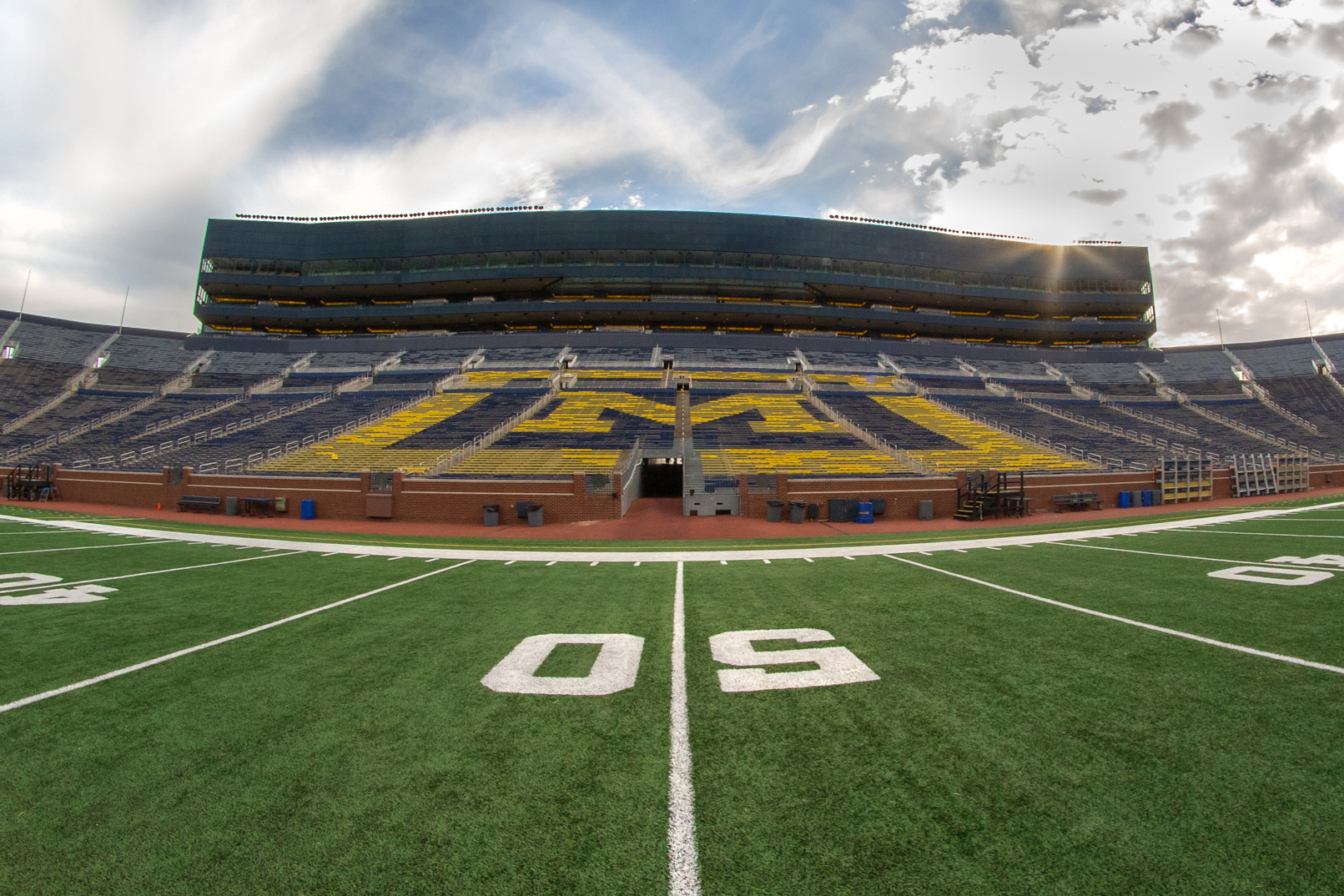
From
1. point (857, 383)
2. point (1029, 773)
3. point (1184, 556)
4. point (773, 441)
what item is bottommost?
point (1029, 773)

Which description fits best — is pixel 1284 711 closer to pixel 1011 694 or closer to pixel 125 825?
pixel 1011 694

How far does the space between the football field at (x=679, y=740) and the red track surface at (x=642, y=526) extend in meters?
8.06

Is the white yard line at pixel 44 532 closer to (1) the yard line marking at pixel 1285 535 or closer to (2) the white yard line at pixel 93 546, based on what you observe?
(2) the white yard line at pixel 93 546

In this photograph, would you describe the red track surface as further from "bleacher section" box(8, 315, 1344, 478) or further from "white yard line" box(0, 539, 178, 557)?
"white yard line" box(0, 539, 178, 557)

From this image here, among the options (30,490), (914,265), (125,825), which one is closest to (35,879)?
(125,825)

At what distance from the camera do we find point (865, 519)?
60.0ft

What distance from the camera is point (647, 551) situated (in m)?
12.3

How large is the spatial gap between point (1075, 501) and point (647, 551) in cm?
2018

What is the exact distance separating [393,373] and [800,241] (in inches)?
1532

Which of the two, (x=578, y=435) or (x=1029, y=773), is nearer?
(x=1029, y=773)

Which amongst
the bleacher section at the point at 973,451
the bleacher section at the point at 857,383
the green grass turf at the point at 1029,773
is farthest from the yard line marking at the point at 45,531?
the bleacher section at the point at 857,383

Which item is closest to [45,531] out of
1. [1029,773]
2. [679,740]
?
[679,740]

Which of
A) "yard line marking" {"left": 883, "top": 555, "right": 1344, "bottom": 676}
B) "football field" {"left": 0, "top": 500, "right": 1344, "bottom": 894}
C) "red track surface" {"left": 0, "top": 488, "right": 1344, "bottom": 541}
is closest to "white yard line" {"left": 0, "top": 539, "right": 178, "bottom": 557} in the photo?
"red track surface" {"left": 0, "top": 488, "right": 1344, "bottom": 541}

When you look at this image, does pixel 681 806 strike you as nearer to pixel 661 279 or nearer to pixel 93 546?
pixel 93 546
